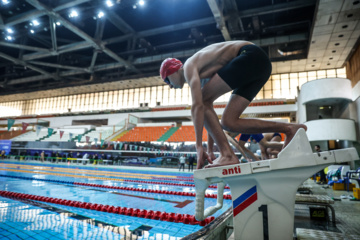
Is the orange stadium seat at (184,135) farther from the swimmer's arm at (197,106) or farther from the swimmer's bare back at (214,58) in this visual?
the swimmer's arm at (197,106)

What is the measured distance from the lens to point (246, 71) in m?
1.56

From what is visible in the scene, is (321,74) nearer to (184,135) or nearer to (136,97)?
(184,135)

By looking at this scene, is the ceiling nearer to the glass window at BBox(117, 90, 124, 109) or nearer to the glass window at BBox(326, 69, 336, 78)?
the glass window at BBox(326, 69, 336, 78)

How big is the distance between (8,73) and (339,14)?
27401 mm

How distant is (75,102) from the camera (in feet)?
94.6

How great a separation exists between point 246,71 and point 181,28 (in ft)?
46.9

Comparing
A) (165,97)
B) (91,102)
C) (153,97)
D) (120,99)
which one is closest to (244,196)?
(165,97)

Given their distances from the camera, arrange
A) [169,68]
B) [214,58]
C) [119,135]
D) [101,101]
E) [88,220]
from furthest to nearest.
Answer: [101,101]
[119,135]
[88,220]
[169,68]
[214,58]

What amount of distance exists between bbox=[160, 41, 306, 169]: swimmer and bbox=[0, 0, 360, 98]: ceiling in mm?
9552

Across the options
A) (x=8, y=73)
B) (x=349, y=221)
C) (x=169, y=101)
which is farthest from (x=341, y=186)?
(x=8, y=73)

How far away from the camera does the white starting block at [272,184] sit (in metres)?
1.29

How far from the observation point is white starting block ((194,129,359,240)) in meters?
1.29

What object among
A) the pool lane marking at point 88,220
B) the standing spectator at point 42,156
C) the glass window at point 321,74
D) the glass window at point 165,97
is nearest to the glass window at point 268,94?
the glass window at point 321,74

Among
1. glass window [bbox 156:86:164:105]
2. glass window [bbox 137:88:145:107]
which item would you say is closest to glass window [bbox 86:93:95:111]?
glass window [bbox 137:88:145:107]
